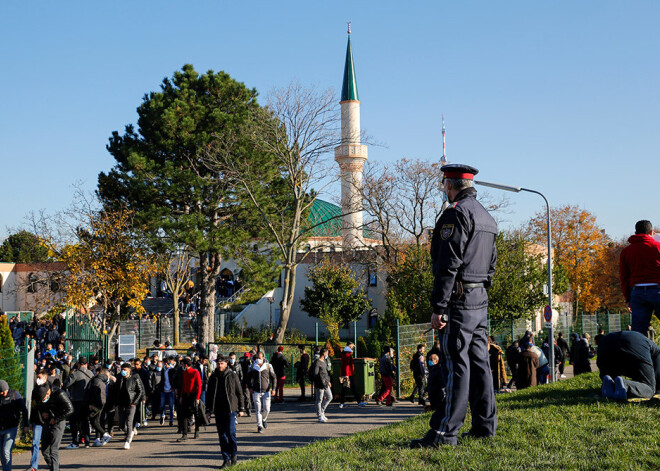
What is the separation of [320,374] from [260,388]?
5.26 feet

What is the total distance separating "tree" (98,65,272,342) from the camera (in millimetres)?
31578

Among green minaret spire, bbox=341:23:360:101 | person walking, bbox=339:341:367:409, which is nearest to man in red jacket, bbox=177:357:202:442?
person walking, bbox=339:341:367:409

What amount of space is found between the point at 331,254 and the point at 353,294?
9376 mm

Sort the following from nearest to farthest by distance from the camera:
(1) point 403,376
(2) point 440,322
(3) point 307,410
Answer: (2) point 440,322, (3) point 307,410, (1) point 403,376

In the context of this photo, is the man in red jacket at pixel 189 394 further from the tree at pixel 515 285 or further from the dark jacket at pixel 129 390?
the tree at pixel 515 285

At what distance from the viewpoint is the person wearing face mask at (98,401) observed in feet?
Answer: 47.7

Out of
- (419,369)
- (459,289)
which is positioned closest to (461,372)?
(459,289)

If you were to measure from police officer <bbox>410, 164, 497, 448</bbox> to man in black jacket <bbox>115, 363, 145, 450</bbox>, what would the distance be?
10.7 metres

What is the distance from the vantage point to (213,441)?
1469 cm

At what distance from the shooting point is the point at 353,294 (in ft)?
138

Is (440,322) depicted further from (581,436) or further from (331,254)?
(331,254)

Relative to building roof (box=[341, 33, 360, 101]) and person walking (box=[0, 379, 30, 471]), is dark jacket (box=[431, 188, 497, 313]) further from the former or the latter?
building roof (box=[341, 33, 360, 101])

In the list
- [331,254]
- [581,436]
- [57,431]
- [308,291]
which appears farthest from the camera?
[331,254]

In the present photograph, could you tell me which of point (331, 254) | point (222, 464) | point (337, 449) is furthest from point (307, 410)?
point (331, 254)
